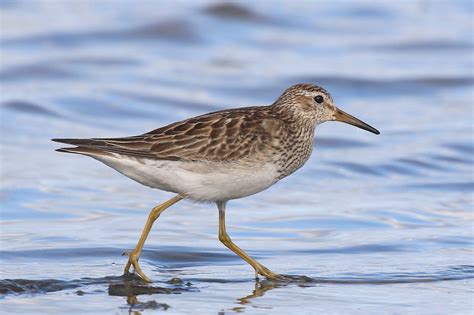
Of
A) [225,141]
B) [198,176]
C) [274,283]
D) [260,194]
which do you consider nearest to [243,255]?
[274,283]

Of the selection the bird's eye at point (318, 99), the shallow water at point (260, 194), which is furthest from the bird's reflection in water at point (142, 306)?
the bird's eye at point (318, 99)

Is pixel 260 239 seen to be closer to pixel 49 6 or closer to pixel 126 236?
pixel 126 236

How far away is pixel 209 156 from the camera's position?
30.9 ft

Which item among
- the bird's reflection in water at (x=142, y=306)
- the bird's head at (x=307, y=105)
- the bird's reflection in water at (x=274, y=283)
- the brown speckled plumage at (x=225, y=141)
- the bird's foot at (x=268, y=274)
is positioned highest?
the bird's head at (x=307, y=105)

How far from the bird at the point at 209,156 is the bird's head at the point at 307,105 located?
0.92ft

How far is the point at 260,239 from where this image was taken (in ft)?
36.1

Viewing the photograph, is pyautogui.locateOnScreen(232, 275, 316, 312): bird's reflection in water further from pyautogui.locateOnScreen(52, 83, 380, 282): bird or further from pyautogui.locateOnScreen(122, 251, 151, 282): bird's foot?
pyautogui.locateOnScreen(122, 251, 151, 282): bird's foot

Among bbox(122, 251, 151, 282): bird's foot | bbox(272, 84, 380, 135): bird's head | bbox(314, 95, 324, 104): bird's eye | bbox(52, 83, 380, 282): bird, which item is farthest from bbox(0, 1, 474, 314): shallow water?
bbox(314, 95, 324, 104): bird's eye

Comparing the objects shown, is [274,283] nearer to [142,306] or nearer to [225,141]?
[225,141]

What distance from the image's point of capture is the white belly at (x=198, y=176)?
30.5ft

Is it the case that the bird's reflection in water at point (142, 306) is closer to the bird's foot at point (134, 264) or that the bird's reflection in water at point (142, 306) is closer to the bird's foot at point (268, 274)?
A: the bird's foot at point (134, 264)

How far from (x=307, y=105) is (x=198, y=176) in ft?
4.22

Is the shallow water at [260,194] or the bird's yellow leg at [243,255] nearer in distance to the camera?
the shallow water at [260,194]

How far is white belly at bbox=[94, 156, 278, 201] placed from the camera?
9304 mm
